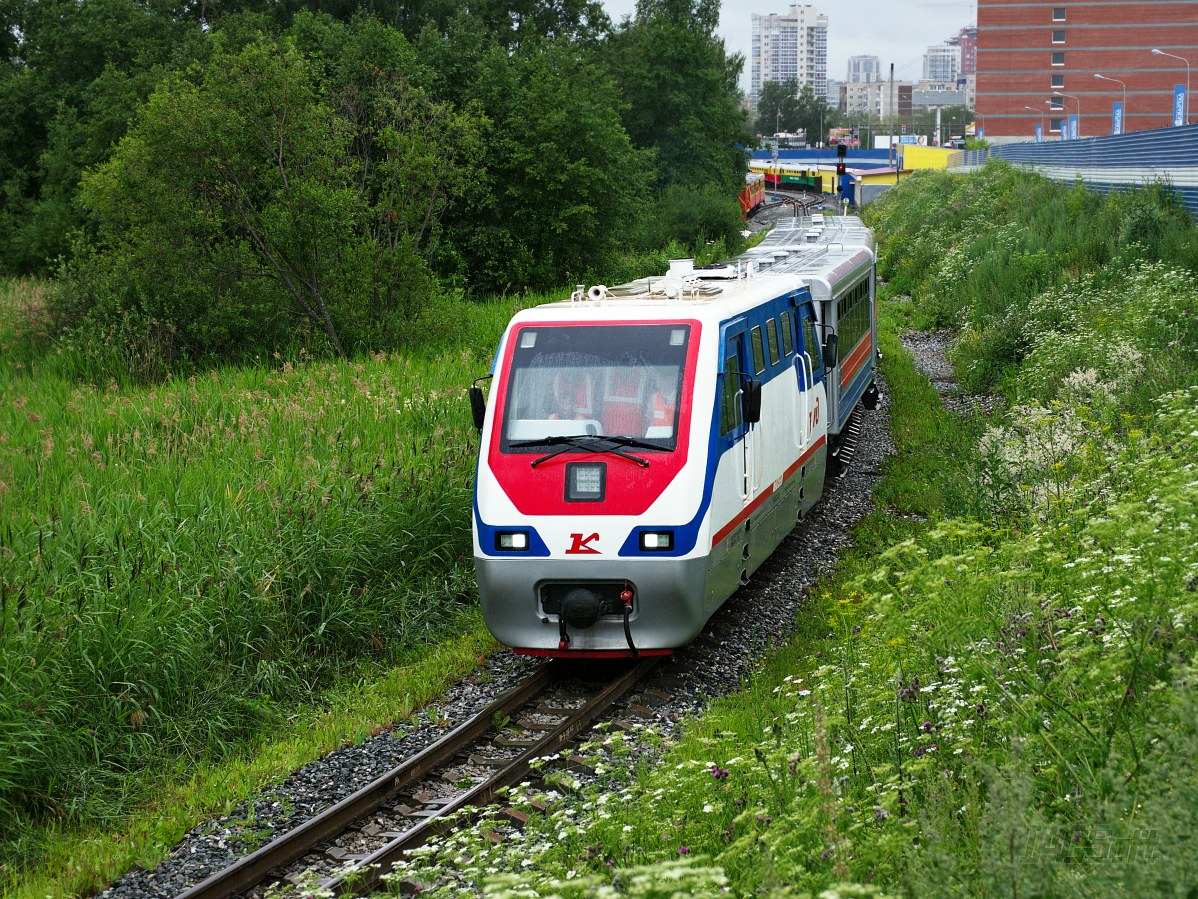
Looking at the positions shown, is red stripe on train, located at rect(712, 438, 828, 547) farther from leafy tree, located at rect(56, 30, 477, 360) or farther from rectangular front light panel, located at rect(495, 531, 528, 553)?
leafy tree, located at rect(56, 30, 477, 360)

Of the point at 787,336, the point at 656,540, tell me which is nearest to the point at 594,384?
the point at 656,540

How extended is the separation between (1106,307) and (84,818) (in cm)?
1778

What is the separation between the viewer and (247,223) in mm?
18984

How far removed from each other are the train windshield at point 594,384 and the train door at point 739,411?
18.3 inches

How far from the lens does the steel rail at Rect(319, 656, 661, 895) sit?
6542 mm

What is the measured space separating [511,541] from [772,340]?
391cm

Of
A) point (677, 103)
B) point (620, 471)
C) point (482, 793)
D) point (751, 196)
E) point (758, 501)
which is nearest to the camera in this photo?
point (482, 793)

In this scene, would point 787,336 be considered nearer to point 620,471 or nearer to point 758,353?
point 758,353

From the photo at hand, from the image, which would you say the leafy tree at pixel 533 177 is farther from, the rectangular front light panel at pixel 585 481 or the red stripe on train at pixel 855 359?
the rectangular front light panel at pixel 585 481

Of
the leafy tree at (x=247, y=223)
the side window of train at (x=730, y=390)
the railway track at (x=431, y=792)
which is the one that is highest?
the leafy tree at (x=247, y=223)

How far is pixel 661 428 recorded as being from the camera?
30.8 feet

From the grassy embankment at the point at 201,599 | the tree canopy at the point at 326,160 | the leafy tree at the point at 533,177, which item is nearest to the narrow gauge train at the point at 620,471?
the grassy embankment at the point at 201,599

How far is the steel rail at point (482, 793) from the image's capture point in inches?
258

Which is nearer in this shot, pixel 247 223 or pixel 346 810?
pixel 346 810
